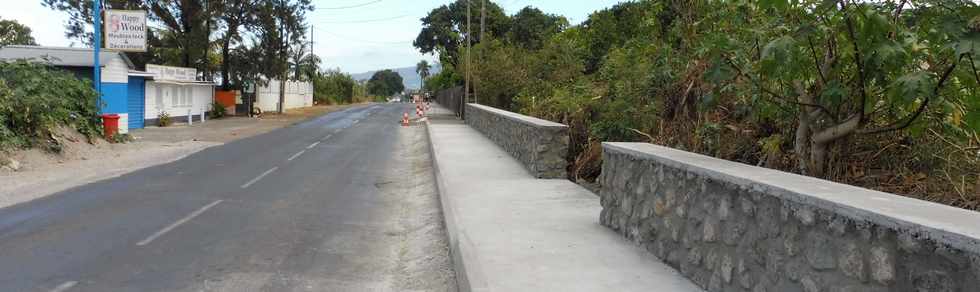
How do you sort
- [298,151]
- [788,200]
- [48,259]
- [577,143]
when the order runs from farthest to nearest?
1. [298,151]
2. [577,143]
3. [48,259]
4. [788,200]

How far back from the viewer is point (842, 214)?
11.4 feet

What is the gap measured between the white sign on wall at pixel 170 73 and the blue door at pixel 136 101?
84 cm

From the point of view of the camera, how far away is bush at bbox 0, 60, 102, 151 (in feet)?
54.9

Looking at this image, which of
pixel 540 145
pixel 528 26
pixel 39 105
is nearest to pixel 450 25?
pixel 528 26

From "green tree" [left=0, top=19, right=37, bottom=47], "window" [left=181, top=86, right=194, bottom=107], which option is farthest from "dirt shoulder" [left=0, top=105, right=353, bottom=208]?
"green tree" [left=0, top=19, right=37, bottom=47]

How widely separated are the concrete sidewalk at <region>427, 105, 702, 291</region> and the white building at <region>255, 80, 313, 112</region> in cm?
4060

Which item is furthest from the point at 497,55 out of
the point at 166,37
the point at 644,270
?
the point at 644,270

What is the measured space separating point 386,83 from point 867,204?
174 meters

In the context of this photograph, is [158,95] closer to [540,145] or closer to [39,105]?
[39,105]

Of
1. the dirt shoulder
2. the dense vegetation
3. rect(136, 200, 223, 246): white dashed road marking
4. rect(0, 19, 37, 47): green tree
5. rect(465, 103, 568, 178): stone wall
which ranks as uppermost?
rect(0, 19, 37, 47): green tree

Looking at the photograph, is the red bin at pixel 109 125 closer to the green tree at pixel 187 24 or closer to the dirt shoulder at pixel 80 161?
the dirt shoulder at pixel 80 161

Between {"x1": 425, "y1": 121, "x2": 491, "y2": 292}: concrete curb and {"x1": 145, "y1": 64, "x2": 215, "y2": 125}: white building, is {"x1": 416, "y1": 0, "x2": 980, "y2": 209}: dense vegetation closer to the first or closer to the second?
{"x1": 425, "y1": 121, "x2": 491, "y2": 292}: concrete curb

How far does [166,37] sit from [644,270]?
134ft

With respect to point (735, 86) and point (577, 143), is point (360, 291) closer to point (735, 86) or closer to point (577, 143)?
point (735, 86)
